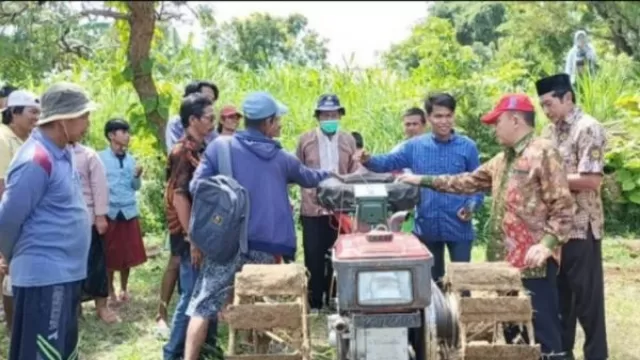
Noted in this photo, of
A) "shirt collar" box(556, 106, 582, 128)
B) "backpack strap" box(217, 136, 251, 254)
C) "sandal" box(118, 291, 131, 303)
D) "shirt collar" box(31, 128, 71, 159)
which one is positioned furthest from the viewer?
"sandal" box(118, 291, 131, 303)

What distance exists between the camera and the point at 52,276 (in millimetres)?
3836

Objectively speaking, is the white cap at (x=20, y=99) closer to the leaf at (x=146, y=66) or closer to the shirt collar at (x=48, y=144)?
the shirt collar at (x=48, y=144)

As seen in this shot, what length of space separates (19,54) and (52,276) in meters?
2.95

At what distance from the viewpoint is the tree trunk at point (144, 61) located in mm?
6391

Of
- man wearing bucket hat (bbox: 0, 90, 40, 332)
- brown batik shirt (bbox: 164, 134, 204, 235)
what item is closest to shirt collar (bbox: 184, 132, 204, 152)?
brown batik shirt (bbox: 164, 134, 204, 235)

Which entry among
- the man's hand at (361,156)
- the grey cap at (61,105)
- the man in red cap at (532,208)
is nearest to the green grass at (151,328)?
the man in red cap at (532,208)

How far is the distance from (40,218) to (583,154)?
108 inches

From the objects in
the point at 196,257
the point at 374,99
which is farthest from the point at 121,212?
the point at 374,99

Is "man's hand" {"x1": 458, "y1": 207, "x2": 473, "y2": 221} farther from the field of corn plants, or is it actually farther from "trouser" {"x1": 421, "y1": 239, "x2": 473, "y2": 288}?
the field of corn plants

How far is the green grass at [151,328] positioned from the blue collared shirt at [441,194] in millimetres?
984

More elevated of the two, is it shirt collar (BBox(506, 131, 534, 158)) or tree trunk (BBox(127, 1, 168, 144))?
tree trunk (BBox(127, 1, 168, 144))

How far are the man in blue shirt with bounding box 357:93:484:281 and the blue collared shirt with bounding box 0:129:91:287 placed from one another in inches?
88.8

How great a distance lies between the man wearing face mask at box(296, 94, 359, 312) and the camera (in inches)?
239

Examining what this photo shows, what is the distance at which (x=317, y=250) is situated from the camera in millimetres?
6195
